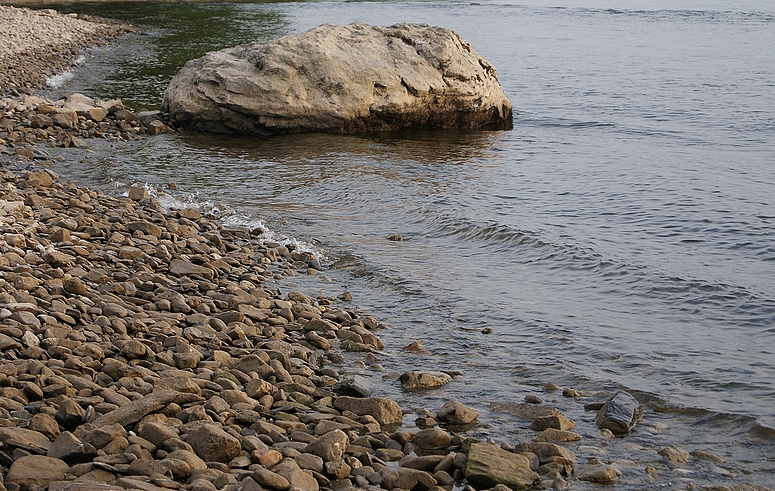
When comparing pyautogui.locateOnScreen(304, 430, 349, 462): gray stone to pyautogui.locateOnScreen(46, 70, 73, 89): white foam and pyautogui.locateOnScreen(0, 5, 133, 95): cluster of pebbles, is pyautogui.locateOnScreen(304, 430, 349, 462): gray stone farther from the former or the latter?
pyautogui.locateOnScreen(46, 70, 73, 89): white foam

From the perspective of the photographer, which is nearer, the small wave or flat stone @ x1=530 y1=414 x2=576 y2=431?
flat stone @ x1=530 y1=414 x2=576 y2=431

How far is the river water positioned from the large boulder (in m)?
0.52

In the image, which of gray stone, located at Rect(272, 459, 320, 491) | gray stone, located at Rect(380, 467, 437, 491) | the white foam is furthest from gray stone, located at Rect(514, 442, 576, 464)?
the white foam

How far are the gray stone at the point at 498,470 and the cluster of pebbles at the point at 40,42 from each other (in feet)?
59.3

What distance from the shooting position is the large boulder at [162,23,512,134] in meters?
16.4

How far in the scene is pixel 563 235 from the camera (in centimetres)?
1095

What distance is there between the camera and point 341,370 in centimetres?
662

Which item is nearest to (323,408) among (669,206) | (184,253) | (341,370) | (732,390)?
(341,370)

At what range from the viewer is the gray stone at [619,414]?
225 inches

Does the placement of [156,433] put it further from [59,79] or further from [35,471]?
[59,79]

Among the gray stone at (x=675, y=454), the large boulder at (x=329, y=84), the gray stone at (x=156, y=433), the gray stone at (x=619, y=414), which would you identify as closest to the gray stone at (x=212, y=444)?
the gray stone at (x=156, y=433)

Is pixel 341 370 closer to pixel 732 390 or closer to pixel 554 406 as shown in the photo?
pixel 554 406

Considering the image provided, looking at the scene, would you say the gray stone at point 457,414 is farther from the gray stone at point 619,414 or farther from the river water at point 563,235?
the gray stone at point 619,414

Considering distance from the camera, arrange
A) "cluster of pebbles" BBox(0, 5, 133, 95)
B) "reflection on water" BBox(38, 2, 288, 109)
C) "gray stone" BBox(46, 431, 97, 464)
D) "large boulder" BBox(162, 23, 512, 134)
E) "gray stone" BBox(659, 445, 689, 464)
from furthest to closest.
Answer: "reflection on water" BBox(38, 2, 288, 109)
"cluster of pebbles" BBox(0, 5, 133, 95)
"large boulder" BBox(162, 23, 512, 134)
"gray stone" BBox(659, 445, 689, 464)
"gray stone" BBox(46, 431, 97, 464)
